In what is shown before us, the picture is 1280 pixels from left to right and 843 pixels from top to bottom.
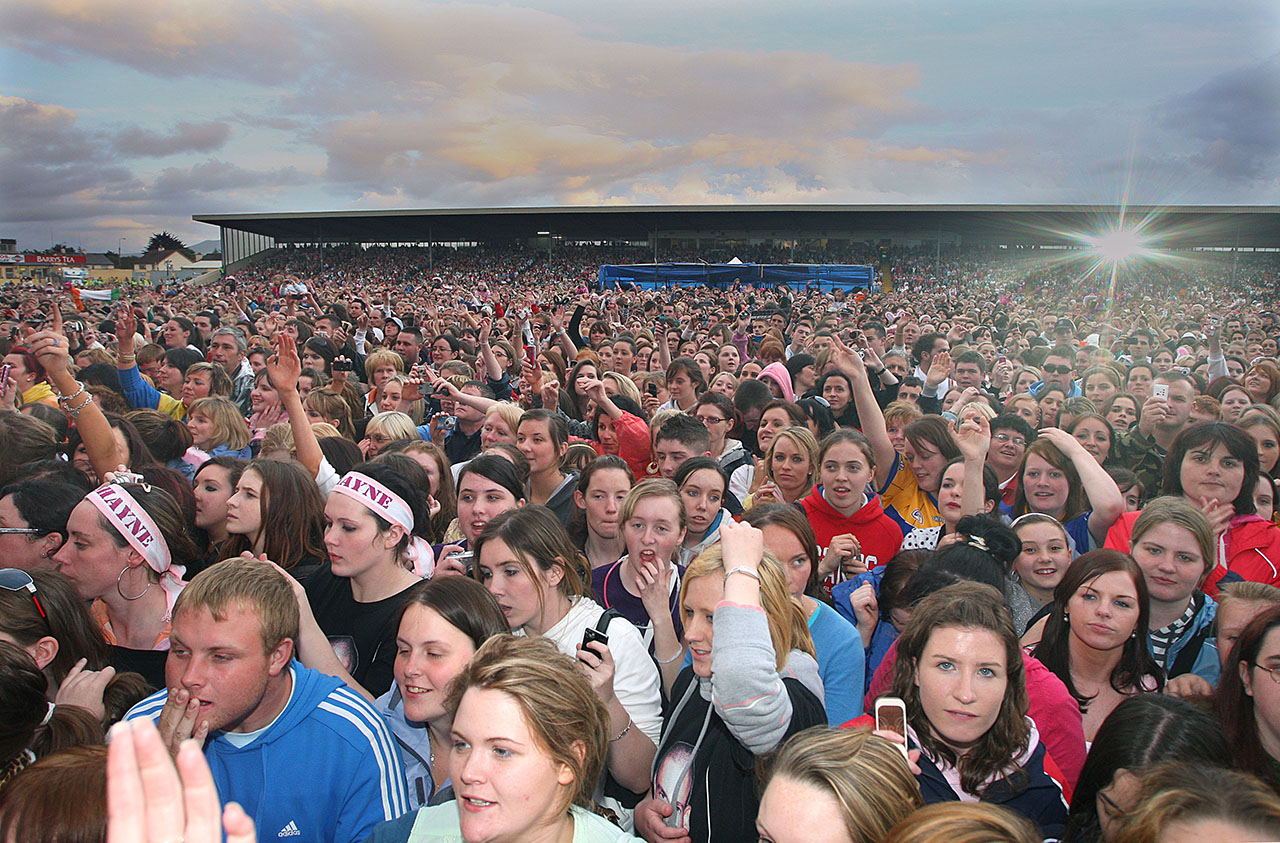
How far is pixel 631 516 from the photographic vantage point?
3.38 metres

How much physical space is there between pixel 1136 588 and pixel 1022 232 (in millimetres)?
49682

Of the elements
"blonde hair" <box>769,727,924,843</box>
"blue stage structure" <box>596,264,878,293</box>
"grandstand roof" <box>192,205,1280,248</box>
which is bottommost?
"blonde hair" <box>769,727,924,843</box>

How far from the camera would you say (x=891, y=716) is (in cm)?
188

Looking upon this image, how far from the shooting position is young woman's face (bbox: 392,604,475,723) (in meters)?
2.28

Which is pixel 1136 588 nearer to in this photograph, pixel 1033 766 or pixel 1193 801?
pixel 1033 766

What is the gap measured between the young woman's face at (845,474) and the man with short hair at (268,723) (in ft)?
8.53

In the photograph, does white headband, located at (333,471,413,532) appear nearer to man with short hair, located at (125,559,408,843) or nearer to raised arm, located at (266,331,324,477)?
man with short hair, located at (125,559,408,843)

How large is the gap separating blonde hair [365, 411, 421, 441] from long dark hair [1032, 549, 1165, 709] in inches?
150

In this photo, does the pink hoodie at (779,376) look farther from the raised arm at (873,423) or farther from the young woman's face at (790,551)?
the young woman's face at (790,551)

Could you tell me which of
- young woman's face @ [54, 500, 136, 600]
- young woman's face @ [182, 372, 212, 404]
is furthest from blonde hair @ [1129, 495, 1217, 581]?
young woman's face @ [182, 372, 212, 404]

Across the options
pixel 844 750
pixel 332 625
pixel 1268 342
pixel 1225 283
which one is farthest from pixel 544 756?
pixel 1225 283

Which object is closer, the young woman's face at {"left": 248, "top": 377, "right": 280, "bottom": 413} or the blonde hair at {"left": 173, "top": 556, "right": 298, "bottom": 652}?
the blonde hair at {"left": 173, "top": 556, "right": 298, "bottom": 652}

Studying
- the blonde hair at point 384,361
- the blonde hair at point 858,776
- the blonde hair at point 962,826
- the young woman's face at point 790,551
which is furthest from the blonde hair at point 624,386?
the blonde hair at point 962,826

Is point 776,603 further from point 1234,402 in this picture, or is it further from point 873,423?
point 1234,402
